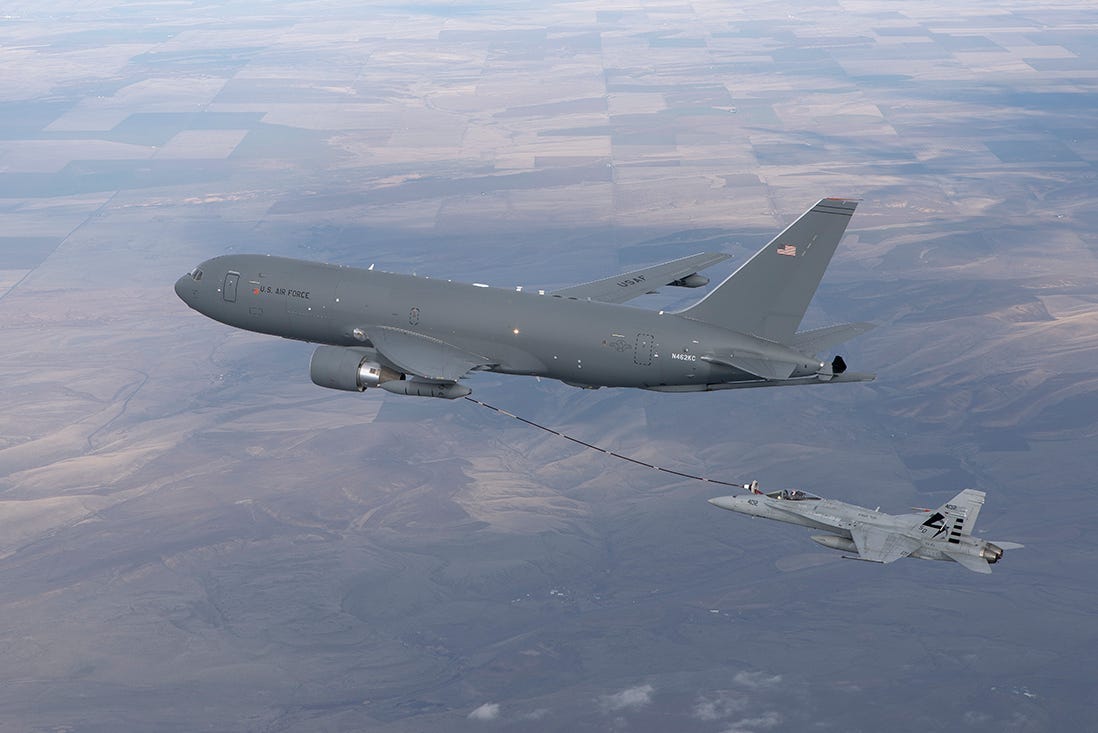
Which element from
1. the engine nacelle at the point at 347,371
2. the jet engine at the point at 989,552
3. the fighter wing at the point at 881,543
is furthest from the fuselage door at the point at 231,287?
the jet engine at the point at 989,552

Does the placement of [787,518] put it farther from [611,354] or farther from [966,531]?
[611,354]

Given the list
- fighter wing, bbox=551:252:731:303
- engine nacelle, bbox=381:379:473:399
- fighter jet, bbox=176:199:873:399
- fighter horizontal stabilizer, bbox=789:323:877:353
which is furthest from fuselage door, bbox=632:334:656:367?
fighter wing, bbox=551:252:731:303

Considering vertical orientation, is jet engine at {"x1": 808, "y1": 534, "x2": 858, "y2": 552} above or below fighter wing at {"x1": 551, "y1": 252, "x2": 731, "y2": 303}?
below

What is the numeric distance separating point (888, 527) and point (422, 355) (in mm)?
55947

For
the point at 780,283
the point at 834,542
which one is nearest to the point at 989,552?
the point at 834,542

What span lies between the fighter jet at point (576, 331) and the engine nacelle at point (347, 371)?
0.26 ft

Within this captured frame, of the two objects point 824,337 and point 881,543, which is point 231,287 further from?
point 881,543

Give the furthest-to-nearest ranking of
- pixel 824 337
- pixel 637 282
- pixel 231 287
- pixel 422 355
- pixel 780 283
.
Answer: pixel 637 282, pixel 231 287, pixel 422 355, pixel 780 283, pixel 824 337

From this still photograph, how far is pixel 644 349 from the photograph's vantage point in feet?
227

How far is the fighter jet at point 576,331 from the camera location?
6781 centimetres

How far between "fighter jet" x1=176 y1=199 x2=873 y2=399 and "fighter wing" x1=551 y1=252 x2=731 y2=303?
294 inches

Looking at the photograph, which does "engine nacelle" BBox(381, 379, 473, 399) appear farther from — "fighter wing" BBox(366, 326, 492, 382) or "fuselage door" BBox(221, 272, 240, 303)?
"fuselage door" BBox(221, 272, 240, 303)

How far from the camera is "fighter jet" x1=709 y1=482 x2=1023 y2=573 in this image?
3745 inches

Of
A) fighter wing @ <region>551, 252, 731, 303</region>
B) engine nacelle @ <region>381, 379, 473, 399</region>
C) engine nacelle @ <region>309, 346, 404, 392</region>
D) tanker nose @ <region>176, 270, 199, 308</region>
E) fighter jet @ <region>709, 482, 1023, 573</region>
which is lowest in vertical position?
fighter jet @ <region>709, 482, 1023, 573</region>
